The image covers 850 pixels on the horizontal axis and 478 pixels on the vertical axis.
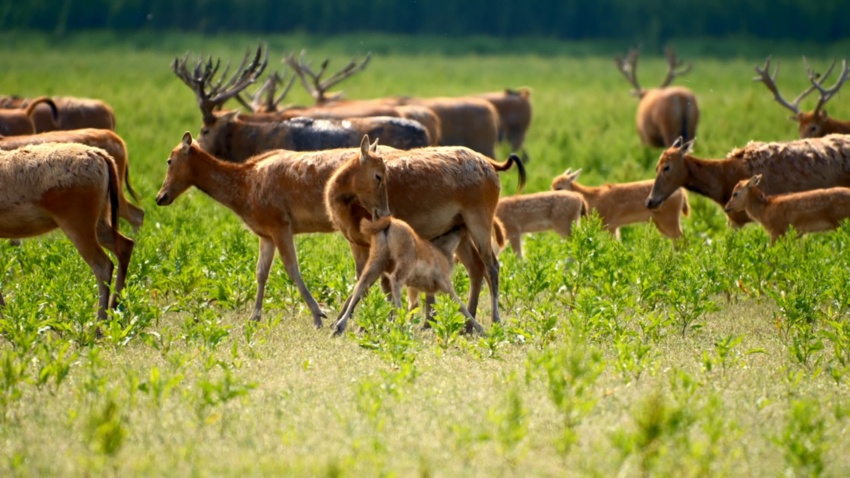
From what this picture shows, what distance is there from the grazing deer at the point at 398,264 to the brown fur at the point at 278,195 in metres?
0.81

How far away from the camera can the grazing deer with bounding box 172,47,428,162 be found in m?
16.4

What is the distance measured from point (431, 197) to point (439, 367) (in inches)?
84.3

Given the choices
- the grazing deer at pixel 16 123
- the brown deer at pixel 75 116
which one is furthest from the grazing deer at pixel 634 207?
the brown deer at pixel 75 116

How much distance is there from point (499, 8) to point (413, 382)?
208 ft

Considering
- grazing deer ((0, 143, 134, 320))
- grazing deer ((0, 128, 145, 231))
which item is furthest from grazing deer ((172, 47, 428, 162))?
grazing deer ((0, 143, 134, 320))

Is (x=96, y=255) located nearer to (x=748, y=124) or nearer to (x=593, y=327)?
(x=593, y=327)

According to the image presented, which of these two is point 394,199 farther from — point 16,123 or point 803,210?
point 16,123

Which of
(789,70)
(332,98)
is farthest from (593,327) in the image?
(789,70)

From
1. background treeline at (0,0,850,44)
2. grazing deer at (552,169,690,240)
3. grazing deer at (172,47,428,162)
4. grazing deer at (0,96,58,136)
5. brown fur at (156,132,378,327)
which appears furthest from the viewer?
background treeline at (0,0,850,44)

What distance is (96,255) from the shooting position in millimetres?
10141

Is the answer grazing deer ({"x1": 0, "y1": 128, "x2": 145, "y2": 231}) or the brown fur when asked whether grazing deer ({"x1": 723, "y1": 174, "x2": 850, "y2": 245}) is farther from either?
grazing deer ({"x1": 0, "y1": 128, "x2": 145, "y2": 231})

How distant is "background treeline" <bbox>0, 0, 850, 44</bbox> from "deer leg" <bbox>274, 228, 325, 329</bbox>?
52831mm

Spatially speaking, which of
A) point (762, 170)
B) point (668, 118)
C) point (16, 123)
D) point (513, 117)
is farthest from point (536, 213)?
point (513, 117)

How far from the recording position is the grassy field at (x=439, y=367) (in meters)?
6.41
